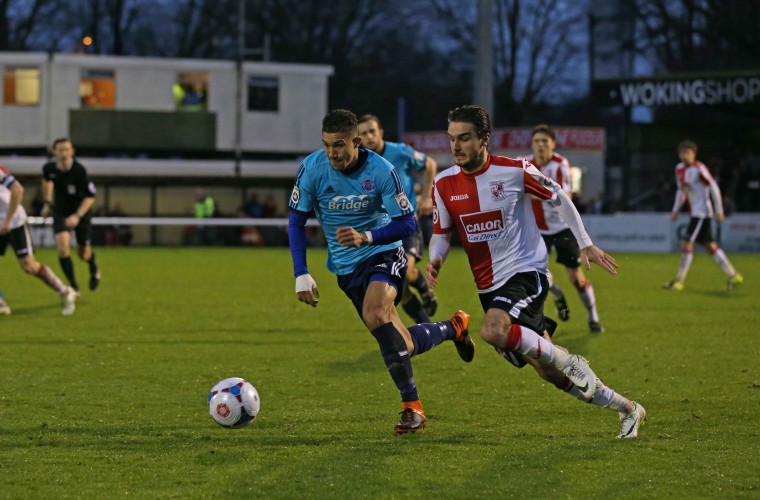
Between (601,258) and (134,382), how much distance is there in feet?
13.5

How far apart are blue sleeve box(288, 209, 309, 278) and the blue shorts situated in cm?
31

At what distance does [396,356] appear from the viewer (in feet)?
23.0

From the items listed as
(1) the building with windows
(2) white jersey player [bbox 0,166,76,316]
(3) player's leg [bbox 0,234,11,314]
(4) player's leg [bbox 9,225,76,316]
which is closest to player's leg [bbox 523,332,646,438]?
(2) white jersey player [bbox 0,166,76,316]

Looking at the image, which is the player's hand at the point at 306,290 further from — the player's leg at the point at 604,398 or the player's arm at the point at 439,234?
the player's leg at the point at 604,398

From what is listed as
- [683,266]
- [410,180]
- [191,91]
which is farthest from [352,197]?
[191,91]

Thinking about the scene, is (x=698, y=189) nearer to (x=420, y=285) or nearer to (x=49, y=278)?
(x=420, y=285)

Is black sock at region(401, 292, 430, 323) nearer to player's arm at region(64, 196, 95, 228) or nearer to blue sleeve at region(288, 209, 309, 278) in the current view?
blue sleeve at region(288, 209, 309, 278)

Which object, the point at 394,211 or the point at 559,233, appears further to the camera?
the point at 559,233

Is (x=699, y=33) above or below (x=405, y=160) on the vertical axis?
above

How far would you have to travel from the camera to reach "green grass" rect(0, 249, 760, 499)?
219 inches

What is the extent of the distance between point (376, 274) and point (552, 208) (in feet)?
17.7

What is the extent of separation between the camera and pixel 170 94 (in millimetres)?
46062

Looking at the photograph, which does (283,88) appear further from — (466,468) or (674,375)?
(466,468)

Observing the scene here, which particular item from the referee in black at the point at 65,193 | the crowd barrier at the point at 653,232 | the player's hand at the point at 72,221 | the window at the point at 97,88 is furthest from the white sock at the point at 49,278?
the window at the point at 97,88
